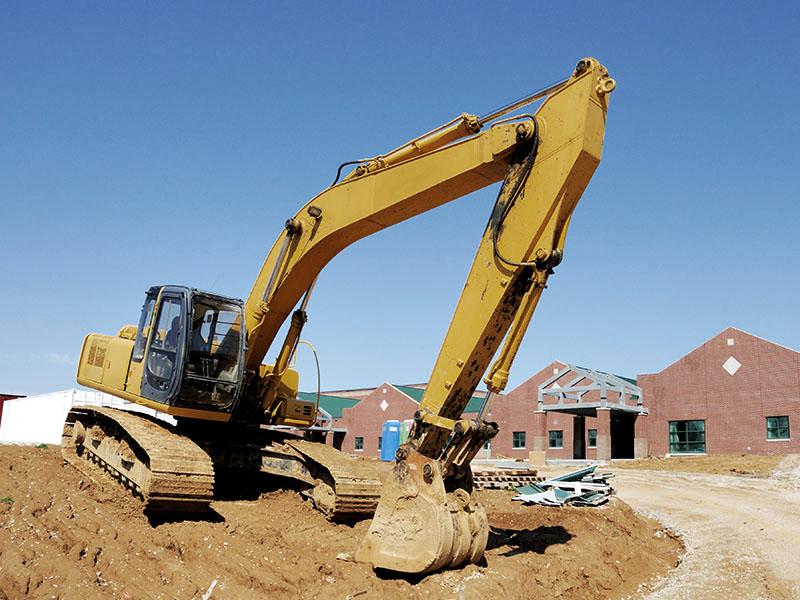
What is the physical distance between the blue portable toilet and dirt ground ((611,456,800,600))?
32.9 ft

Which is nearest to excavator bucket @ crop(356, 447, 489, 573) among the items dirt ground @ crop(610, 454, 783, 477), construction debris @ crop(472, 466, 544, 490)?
construction debris @ crop(472, 466, 544, 490)

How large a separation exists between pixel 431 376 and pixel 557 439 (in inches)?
1352

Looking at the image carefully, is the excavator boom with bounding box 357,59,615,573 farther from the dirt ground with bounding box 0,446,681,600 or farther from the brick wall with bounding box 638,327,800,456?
the brick wall with bounding box 638,327,800,456

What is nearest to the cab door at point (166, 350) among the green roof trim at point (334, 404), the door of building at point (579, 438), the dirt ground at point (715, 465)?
the dirt ground at point (715, 465)

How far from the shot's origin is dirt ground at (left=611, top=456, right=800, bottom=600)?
8.61m

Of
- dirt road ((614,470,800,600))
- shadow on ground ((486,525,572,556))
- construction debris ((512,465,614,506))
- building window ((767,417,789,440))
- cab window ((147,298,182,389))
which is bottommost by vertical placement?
dirt road ((614,470,800,600))

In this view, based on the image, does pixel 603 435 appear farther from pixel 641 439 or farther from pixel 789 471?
pixel 789 471

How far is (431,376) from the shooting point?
7.83m

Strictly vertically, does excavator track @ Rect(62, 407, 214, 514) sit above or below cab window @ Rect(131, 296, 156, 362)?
below

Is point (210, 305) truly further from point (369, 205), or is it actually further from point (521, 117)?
point (521, 117)

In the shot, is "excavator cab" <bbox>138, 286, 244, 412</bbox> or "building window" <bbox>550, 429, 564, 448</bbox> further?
"building window" <bbox>550, 429, 564, 448</bbox>

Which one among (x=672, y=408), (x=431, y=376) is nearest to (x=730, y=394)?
(x=672, y=408)

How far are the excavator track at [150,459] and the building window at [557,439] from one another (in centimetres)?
3232

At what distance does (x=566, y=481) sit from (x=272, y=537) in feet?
32.5
